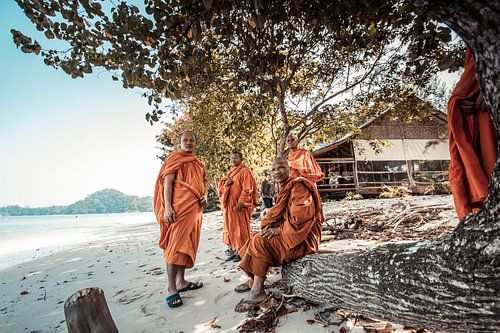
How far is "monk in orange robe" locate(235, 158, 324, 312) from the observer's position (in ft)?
9.58

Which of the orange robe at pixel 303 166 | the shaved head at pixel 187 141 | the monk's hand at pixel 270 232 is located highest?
the shaved head at pixel 187 141

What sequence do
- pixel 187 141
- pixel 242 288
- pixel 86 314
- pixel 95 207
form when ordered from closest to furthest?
1. pixel 86 314
2. pixel 242 288
3. pixel 187 141
4. pixel 95 207

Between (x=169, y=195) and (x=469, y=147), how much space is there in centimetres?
331

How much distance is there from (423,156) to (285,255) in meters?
19.0

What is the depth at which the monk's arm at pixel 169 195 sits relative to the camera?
3.50m

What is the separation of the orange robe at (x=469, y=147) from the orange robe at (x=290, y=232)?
57.9 inches

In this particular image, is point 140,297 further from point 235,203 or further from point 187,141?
point 187,141

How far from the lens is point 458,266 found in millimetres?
1265

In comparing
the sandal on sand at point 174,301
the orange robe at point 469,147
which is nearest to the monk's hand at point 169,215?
the sandal on sand at point 174,301

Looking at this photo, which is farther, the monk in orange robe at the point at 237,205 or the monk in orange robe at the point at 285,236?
the monk in orange robe at the point at 237,205

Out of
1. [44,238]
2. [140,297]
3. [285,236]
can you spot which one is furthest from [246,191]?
[44,238]

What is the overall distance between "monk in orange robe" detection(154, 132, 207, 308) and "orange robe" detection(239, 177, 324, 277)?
0.92 metres

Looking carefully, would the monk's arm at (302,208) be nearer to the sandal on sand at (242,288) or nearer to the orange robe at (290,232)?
the orange robe at (290,232)

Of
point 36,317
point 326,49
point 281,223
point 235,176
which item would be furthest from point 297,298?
point 326,49
